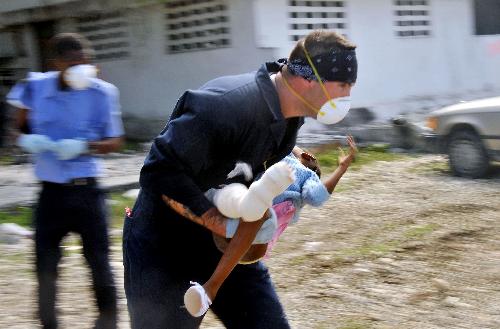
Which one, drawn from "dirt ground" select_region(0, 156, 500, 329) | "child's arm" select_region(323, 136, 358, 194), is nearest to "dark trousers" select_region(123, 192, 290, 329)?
"child's arm" select_region(323, 136, 358, 194)

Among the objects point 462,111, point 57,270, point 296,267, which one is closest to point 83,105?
point 57,270

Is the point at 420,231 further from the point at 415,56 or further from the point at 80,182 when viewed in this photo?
the point at 415,56

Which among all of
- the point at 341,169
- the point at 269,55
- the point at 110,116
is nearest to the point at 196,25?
the point at 269,55

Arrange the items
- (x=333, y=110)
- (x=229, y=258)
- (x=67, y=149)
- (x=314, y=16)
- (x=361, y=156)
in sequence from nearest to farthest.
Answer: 1. (x=229, y=258)
2. (x=333, y=110)
3. (x=67, y=149)
4. (x=361, y=156)
5. (x=314, y=16)

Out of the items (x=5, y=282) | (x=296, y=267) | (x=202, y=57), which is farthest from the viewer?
(x=202, y=57)

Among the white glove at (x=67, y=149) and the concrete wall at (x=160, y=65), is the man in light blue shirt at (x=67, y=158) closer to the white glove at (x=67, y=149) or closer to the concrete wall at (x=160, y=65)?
the white glove at (x=67, y=149)

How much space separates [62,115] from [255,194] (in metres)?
1.91

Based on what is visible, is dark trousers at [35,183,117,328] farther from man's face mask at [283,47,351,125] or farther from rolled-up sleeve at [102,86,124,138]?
man's face mask at [283,47,351,125]

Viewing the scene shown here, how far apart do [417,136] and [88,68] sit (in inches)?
314

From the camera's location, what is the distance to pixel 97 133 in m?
3.92

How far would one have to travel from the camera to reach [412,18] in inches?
555

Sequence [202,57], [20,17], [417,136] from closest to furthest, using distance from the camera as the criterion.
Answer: [417,136] → [202,57] → [20,17]

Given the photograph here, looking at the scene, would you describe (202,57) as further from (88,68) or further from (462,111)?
(88,68)

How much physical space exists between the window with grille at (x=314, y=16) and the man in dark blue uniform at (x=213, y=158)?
9.63 meters
